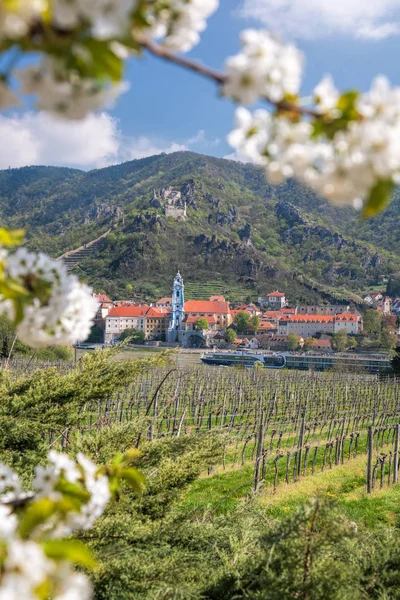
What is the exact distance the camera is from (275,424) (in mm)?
22109

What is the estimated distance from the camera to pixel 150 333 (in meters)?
99.5

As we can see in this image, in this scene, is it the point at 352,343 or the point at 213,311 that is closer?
the point at 352,343

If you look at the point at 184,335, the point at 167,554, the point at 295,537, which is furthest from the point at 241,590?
the point at 184,335

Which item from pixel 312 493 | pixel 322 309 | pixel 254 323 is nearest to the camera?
pixel 312 493

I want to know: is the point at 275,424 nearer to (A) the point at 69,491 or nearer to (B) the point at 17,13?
(A) the point at 69,491

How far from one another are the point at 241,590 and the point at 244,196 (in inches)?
7900

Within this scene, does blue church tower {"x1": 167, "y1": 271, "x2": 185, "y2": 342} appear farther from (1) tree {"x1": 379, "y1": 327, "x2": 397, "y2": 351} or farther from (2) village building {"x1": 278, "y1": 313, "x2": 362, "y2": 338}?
(1) tree {"x1": 379, "y1": 327, "x2": 397, "y2": 351}

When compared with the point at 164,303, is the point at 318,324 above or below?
below

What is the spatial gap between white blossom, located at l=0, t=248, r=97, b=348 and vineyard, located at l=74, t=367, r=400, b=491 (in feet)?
14.5

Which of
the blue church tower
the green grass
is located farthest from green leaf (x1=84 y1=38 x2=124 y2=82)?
the blue church tower

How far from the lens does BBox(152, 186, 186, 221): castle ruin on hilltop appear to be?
15900 cm

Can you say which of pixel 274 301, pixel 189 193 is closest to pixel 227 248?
pixel 274 301

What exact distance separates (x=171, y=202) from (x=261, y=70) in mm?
167533

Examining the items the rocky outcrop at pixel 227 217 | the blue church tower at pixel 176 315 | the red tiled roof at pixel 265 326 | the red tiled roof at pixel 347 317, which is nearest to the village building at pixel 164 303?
the blue church tower at pixel 176 315
